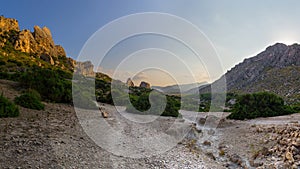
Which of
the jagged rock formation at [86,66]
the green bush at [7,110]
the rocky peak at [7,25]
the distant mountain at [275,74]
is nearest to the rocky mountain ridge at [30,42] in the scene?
the rocky peak at [7,25]

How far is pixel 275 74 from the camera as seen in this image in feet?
286

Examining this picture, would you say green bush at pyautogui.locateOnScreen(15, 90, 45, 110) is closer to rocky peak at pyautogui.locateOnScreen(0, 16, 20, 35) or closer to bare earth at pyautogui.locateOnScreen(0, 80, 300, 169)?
bare earth at pyautogui.locateOnScreen(0, 80, 300, 169)

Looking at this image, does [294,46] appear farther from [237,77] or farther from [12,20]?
[12,20]

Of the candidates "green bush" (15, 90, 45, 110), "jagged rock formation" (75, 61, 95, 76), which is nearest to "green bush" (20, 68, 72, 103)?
"jagged rock formation" (75, 61, 95, 76)

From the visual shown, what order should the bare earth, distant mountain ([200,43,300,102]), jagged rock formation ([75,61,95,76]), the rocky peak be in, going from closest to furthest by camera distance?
the bare earth < jagged rock formation ([75,61,95,76]) < distant mountain ([200,43,300,102]) < the rocky peak

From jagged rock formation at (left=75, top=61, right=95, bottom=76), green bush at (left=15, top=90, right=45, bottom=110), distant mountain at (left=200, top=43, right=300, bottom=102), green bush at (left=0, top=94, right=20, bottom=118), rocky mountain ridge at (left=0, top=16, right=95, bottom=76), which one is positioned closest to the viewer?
green bush at (left=0, top=94, right=20, bottom=118)

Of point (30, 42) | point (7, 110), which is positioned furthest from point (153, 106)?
point (30, 42)

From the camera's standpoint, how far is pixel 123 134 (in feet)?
37.8

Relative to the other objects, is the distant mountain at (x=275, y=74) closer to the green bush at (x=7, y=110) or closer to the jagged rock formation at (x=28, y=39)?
the green bush at (x=7, y=110)

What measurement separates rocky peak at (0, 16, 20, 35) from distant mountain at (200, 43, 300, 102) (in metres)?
93.5

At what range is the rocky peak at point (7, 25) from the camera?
69469 mm

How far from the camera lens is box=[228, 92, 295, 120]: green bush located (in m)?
23.3

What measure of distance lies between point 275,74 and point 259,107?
249 feet

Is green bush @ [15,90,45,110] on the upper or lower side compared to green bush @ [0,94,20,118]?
upper
